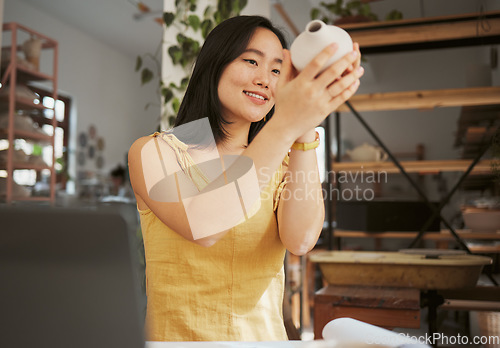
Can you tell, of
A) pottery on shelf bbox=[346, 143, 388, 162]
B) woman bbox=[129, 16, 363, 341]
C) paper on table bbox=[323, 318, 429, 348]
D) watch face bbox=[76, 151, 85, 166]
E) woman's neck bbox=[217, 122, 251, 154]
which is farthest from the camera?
watch face bbox=[76, 151, 85, 166]

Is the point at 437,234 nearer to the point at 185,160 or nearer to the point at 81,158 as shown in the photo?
the point at 185,160

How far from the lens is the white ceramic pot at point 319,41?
563mm

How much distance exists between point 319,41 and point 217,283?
571 millimetres

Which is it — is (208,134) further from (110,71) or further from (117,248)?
(110,71)

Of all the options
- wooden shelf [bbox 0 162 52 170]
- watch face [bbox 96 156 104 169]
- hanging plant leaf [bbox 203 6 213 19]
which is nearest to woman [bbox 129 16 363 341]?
hanging plant leaf [bbox 203 6 213 19]

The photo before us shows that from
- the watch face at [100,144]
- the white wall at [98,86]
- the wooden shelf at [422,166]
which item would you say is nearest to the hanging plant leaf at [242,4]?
the wooden shelf at [422,166]

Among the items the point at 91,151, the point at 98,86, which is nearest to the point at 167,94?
the point at 91,151

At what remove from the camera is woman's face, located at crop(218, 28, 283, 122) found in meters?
0.91

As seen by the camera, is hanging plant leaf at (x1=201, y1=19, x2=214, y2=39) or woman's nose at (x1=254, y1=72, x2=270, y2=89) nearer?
woman's nose at (x1=254, y1=72, x2=270, y2=89)

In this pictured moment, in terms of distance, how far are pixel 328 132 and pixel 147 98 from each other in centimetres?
610

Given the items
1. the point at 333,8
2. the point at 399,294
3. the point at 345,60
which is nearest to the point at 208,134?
the point at 345,60

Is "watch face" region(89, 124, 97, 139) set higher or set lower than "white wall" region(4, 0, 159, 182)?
lower

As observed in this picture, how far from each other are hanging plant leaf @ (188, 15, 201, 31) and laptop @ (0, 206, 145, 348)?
185 cm

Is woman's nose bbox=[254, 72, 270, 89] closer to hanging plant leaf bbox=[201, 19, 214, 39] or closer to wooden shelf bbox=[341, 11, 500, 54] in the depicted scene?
hanging plant leaf bbox=[201, 19, 214, 39]
